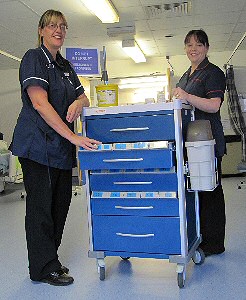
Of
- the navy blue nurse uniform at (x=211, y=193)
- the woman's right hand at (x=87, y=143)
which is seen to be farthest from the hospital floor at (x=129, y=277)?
the woman's right hand at (x=87, y=143)

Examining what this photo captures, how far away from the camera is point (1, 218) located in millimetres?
4719

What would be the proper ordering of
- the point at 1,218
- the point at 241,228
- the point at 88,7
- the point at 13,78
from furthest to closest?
1. the point at 13,78
2. the point at 88,7
3. the point at 1,218
4. the point at 241,228

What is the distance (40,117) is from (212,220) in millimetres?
1409

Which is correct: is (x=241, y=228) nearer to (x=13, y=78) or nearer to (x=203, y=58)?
(x=203, y=58)

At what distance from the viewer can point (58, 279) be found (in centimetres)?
242

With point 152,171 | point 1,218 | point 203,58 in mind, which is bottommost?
point 1,218

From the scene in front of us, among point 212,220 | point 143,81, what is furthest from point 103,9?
point 143,81

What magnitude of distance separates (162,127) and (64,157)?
66cm

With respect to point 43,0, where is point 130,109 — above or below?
below

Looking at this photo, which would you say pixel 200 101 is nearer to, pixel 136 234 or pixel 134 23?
pixel 136 234

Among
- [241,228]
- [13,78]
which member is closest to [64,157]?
[241,228]

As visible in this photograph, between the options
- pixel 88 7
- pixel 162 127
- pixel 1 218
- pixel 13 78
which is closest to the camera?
pixel 162 127

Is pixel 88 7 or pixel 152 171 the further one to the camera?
pixel 88 7


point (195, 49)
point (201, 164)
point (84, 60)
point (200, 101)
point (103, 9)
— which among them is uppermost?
point (103, 9)
